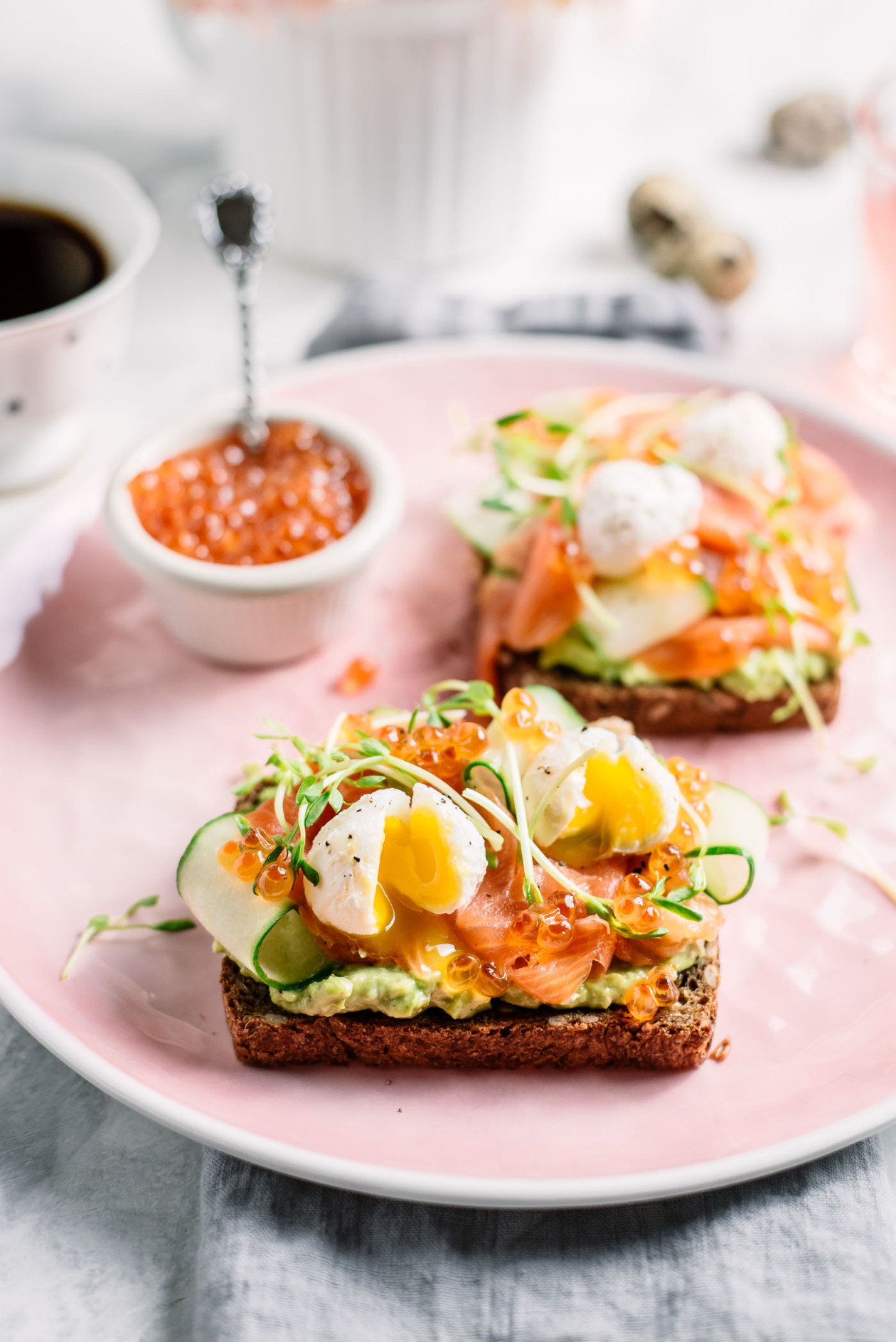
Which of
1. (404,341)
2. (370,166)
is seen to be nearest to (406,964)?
(404,341)

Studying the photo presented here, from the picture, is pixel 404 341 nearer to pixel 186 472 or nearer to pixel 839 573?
pixel 186 472

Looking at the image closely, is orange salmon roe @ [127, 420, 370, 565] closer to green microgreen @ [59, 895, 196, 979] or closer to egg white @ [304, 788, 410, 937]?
green microgreen @ [59, 895, 196, 979]

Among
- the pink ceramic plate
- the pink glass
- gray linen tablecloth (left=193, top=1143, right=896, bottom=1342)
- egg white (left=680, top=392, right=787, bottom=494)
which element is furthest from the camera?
the pink glass

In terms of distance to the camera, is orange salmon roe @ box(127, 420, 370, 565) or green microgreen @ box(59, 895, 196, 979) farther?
orange salmon roe @ box(127, 420, 370, 565)

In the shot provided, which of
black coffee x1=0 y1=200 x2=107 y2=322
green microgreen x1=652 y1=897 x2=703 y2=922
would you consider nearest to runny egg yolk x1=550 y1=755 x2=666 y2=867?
green microgreen x1=652 y1=897 x2=703 y2=922

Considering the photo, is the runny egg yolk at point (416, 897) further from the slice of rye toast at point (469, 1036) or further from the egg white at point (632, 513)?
the egg white at point (632, 513)

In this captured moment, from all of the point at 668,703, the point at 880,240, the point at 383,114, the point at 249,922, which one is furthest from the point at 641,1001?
the point at 383,114

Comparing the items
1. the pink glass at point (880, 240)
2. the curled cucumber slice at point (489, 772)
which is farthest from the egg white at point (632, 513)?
the pink glass at point (880, 240)
